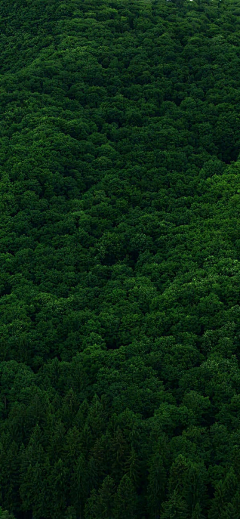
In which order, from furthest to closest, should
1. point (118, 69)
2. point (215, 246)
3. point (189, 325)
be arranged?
point (118, 69) < point (215, 246) < point (189, 325)

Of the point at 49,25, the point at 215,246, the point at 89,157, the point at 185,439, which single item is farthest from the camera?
the point at 49,25

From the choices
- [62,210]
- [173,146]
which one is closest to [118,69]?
[173,146]

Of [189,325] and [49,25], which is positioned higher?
[49,25]

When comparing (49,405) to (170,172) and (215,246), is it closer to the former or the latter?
(215,246)

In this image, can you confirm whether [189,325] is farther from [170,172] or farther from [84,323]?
[170,172]

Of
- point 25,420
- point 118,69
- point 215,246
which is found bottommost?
point 25,420

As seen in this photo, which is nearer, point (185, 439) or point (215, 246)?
point (185, 439)
